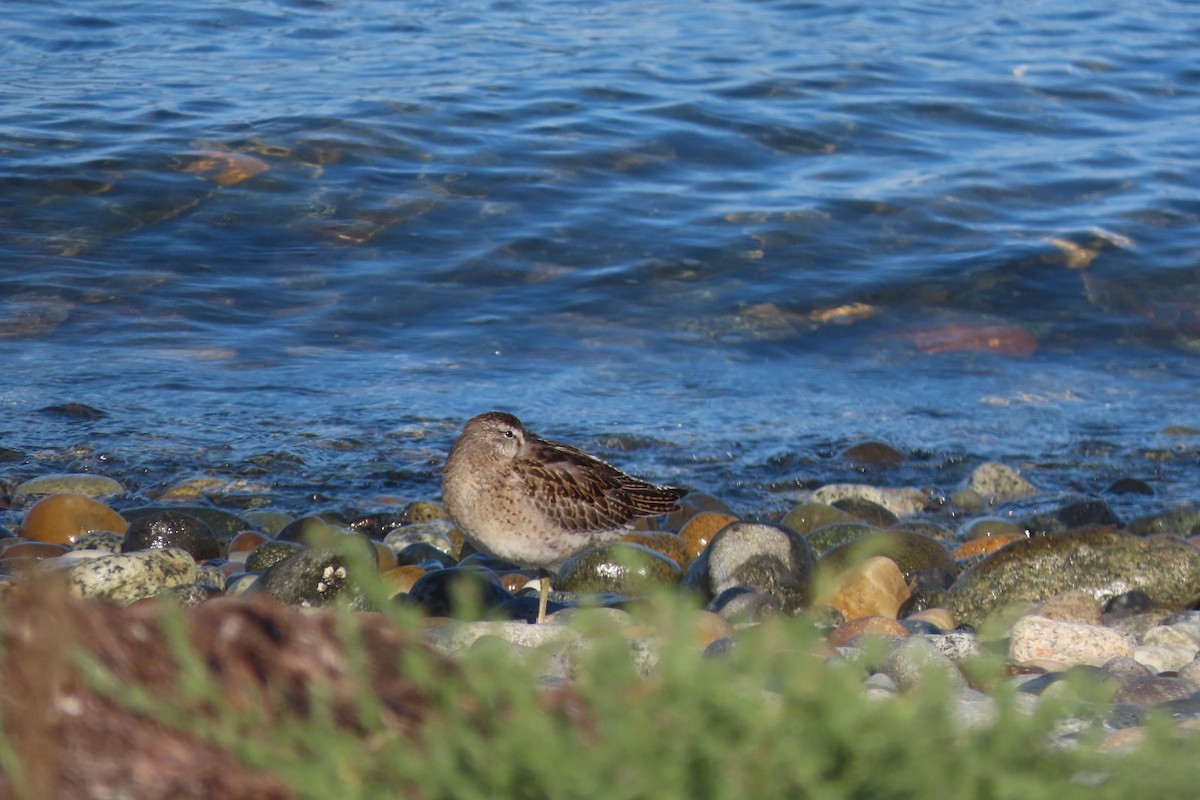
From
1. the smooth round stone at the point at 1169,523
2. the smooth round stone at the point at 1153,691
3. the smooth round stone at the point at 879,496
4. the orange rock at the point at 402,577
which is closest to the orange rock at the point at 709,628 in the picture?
the smooth round stone at the point at 1153,691

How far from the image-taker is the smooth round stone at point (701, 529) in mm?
8234

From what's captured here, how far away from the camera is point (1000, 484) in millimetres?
9445

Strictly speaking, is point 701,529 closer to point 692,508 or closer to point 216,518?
point 692,508

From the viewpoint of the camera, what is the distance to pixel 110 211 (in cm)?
1417

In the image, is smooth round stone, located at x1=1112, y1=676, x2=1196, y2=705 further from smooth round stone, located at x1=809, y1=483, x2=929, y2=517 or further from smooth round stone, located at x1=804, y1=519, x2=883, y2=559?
smooth round stone, located at x1=809, y1=483, x2=929, y2=517

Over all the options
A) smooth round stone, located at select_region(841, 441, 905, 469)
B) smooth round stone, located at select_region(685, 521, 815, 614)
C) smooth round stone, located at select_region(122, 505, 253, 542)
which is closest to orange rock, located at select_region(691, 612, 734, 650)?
smooth round stone, located at select_region(685, 521, 815, 614)

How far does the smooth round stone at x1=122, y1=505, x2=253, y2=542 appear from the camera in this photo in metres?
8.19

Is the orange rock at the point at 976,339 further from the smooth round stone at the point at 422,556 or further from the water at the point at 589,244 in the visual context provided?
the smooth round stone at the point at 422,556

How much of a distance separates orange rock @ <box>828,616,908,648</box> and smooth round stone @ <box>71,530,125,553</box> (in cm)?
382

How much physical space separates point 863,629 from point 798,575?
3.14ft

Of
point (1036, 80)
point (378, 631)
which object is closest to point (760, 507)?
point (378, 631)

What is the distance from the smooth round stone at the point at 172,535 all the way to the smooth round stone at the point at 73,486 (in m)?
0.95

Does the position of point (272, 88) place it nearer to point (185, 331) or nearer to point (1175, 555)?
point (185, 331)

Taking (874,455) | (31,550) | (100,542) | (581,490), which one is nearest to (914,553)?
(581,490)
